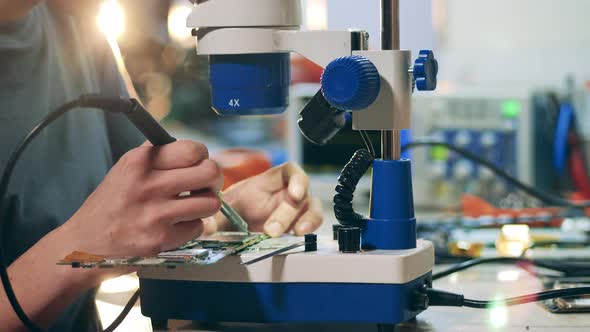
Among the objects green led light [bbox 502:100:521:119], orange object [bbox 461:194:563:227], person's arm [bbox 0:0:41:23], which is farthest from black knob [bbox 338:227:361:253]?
green led light [bbox 502:100:521:119]

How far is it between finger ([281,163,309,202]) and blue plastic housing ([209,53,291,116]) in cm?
22

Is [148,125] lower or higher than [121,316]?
higher

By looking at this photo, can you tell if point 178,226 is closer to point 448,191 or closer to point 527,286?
point 527,286

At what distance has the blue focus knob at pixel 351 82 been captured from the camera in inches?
30.5

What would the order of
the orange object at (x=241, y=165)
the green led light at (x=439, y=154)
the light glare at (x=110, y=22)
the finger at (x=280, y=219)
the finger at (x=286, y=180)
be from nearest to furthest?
the finger at (x=280, y=219) < the finger at (x=286, y=180) < the light glare at (x=110, y=22) < the orange object at (x=241, y=165) < the green led light at (x=439, y=154)

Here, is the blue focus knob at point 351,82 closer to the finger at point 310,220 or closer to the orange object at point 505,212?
the finger at point 310,220

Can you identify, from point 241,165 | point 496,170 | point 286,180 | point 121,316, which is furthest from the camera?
point 241,165

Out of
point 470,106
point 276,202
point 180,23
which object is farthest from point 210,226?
point 470,106

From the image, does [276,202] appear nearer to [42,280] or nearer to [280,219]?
[280,219]

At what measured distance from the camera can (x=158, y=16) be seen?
6.97ft

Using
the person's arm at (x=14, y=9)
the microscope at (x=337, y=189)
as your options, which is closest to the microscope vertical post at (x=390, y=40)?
the microscope at (x=337, y=189)

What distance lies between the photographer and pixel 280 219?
1.00 meters

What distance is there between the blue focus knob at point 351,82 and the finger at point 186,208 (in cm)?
14

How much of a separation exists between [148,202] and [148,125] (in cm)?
7
